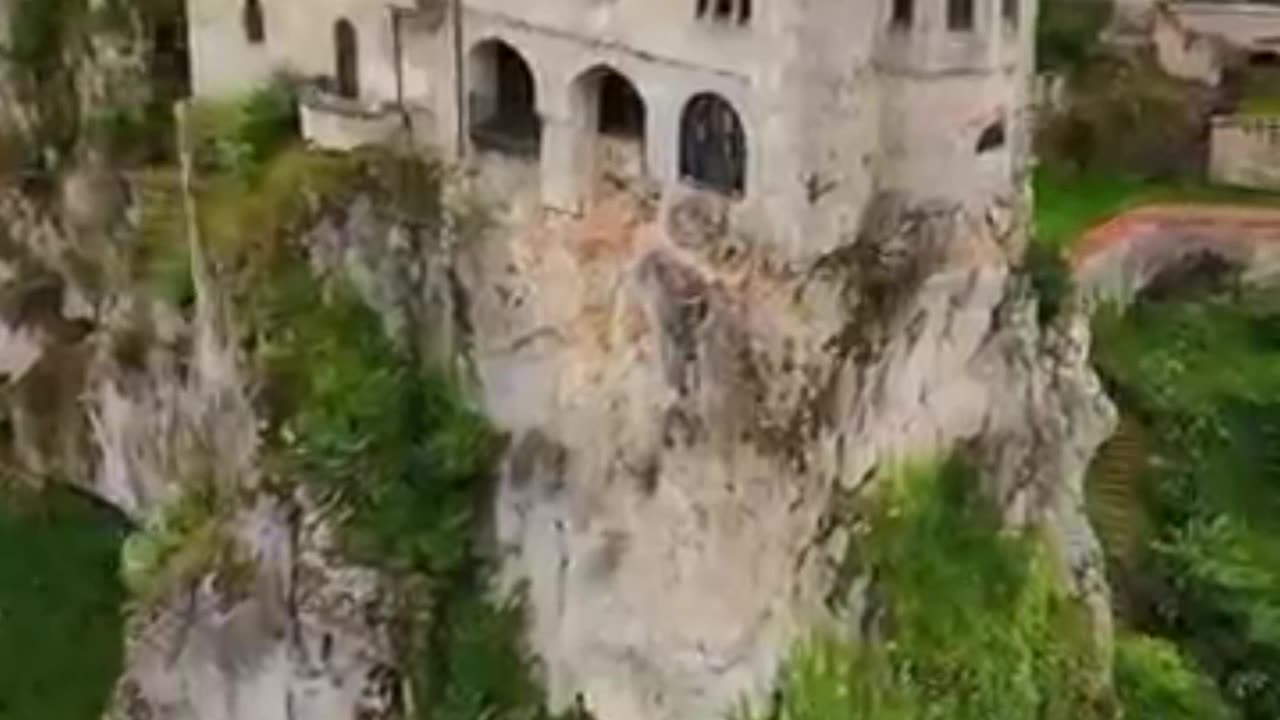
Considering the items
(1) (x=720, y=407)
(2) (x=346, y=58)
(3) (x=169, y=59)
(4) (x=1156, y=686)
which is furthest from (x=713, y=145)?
(3) (x=169, y=59)

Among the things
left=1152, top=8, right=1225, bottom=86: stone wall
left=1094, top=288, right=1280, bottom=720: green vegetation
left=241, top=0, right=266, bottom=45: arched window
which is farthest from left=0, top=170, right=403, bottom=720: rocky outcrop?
left=1152, top=8, right=1225, bottom=86: stone wall

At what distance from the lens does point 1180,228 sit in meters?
50.7

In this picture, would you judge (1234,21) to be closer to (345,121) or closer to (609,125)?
(345,121)

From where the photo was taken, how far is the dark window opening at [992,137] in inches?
1411

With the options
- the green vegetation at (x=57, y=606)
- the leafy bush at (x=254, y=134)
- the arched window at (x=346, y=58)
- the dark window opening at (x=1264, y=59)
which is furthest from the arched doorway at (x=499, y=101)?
the dark window opening at (x=1264, y=59)

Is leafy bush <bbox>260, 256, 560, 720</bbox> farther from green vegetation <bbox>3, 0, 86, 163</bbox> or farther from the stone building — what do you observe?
green vegetation <bbox>3, 0, 86, 163</bbox>

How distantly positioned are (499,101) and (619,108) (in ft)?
6.63

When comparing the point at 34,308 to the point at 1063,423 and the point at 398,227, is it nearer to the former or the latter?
the point at 398,227

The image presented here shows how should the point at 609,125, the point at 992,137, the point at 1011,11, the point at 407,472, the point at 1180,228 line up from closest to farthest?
the point at 1011,11
the point at 992,137
the point at 609,125
the point at 407,472
the point at 1180,228

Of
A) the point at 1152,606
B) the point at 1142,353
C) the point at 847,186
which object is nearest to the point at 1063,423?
the point at 847,186

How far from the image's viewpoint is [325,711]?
41.2 metres

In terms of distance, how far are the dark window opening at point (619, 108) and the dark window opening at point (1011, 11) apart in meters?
4.43

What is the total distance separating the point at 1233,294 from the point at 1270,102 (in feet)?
18.2

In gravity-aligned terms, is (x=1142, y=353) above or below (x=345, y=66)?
below
